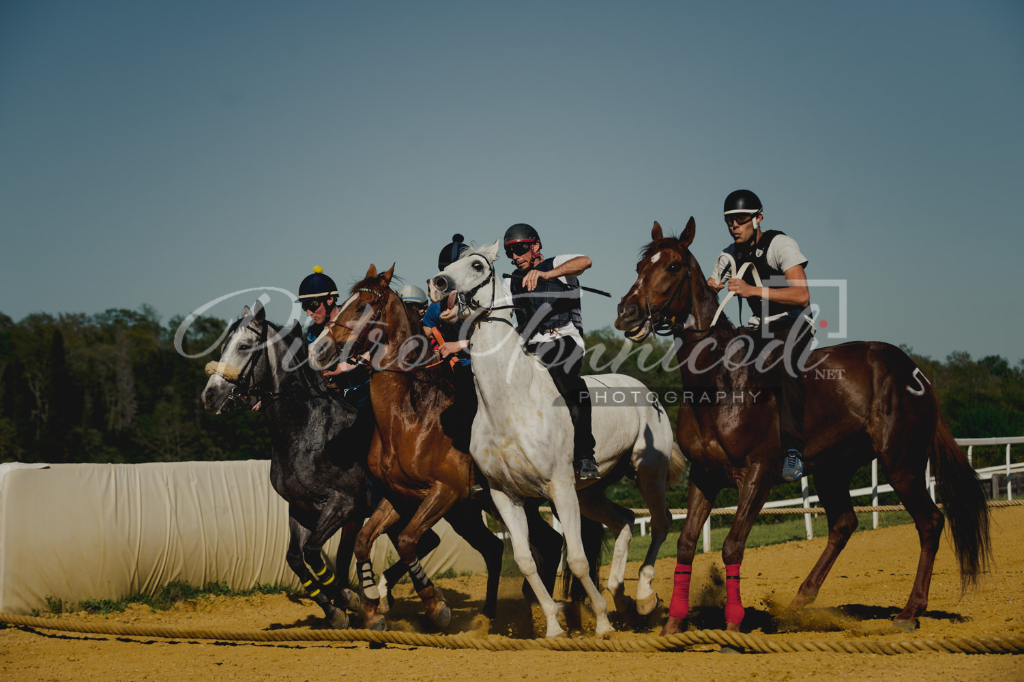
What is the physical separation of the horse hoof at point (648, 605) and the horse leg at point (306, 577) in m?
2.87

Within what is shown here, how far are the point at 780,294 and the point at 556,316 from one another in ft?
5.77

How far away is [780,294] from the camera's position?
224 inches

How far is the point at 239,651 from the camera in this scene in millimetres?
6355

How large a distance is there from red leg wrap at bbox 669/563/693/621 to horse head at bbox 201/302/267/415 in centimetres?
438

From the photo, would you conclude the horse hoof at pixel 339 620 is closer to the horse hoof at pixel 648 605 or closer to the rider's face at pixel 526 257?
the horse hoof at pixel 648 605

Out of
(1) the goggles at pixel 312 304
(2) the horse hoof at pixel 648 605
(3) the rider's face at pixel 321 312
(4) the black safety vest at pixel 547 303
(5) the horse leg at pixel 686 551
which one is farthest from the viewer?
(1) the goggles at pixel 312 304

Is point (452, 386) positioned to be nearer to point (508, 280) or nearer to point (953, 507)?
point (508, 280)

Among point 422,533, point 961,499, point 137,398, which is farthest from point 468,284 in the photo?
point 137,398

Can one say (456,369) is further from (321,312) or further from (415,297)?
(321,312)

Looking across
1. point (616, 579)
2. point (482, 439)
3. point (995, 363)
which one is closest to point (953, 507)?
point (616, 579)

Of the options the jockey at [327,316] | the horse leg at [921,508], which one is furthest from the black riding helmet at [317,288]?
the horse leg at [921,508]

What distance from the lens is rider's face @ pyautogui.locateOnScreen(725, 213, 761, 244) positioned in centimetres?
595

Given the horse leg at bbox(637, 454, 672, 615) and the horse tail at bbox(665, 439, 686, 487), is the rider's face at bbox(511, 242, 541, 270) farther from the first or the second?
the horse tail at bbox(665, 439, 686, 487)

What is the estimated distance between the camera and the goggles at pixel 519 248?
636 cm
